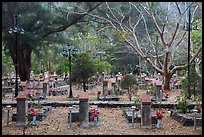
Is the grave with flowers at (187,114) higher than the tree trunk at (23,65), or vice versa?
the tree trunk at (23,65)

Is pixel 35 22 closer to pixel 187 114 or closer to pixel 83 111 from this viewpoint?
pixel 83 111

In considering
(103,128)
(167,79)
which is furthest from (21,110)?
(167,79)

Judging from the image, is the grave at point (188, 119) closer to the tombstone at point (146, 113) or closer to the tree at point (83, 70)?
the tombstone at point (146, 113)

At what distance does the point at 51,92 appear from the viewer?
1642 cm

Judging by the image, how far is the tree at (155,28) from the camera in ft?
53.6

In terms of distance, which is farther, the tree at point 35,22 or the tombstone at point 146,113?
the tree at point 35,22

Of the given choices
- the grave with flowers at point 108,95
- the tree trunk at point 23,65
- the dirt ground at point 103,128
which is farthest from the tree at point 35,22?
the dirt ground at point 103,128

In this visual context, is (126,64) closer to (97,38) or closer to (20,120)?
(97,38)

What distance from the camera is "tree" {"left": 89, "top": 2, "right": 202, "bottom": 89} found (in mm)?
16344

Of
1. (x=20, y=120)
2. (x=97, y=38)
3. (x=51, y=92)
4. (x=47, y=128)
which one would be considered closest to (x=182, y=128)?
(x=47, y=128)

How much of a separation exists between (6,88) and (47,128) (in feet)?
36.4

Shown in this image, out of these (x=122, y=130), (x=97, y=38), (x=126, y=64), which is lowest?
(x=122, y=130)

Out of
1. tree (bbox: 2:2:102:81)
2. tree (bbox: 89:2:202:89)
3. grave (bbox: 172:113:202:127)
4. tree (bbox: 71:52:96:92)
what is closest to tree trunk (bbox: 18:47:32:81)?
tree (bbox: 2:2:102:81)

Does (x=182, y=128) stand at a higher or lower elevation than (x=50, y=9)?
lower
